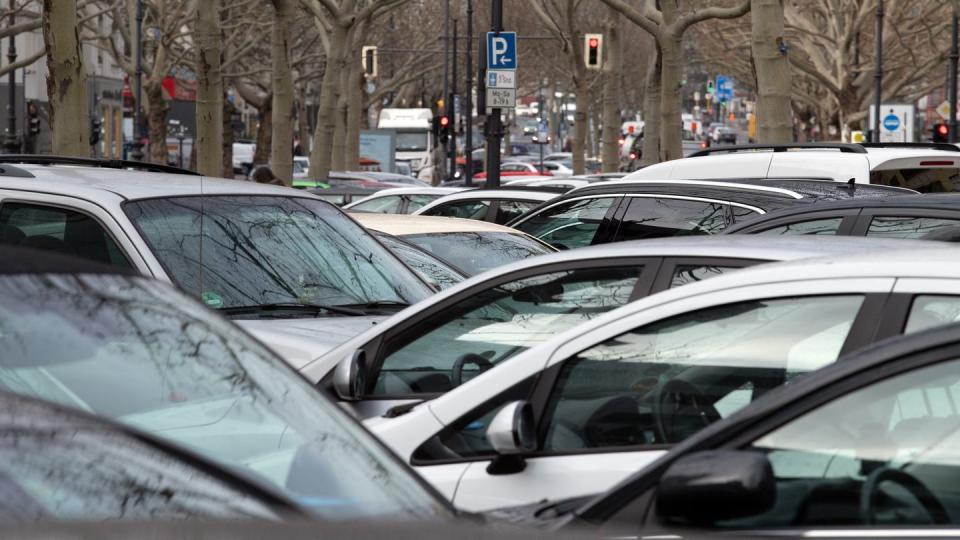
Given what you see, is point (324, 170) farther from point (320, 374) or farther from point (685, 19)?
point (320, 374)

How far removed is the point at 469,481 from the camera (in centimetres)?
429

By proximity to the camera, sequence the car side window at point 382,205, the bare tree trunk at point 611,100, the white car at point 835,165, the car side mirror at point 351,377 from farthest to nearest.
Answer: the bare tree trunk at point 611,100 < the car side window at point 382,205 < the white car at point 835,165 < the car side mirror at point 351,377

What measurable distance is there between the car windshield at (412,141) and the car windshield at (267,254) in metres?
57.9

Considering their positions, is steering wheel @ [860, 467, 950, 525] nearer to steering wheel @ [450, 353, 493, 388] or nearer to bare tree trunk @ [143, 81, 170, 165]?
steering wheel @ [450, 353, 493, 388]

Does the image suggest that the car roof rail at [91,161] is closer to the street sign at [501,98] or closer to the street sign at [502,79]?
the street sign at [501,98]

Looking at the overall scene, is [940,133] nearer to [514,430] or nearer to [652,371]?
[652,371]

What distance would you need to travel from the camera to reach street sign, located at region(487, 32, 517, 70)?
24625 millimetres

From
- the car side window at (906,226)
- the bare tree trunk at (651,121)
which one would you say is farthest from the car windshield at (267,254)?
the bare tree trunk at (651,121)

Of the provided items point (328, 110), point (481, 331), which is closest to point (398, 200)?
point (481, 331)

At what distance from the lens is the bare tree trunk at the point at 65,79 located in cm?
1680

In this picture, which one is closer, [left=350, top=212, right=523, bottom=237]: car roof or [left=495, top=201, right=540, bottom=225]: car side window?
[left=350, top=212, right=523, bottom=237]: car roof

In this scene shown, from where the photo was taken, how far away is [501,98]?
79.9ft

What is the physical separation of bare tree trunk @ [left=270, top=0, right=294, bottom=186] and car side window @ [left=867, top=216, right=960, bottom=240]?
17846 mm

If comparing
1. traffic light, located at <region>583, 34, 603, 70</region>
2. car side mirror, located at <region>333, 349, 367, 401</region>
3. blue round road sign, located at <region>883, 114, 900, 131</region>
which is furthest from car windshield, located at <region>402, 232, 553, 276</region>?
blue round road sign, located at <region>883, 114, 900, 131</region>
